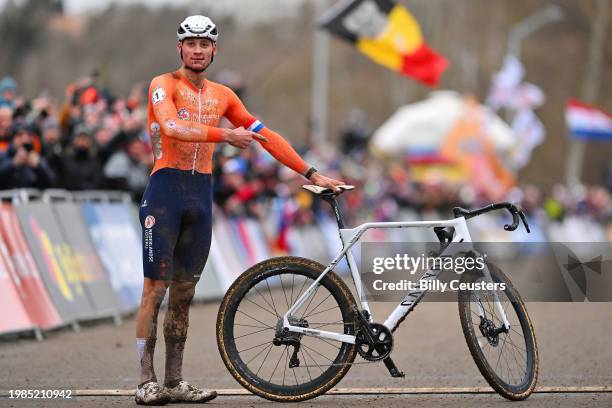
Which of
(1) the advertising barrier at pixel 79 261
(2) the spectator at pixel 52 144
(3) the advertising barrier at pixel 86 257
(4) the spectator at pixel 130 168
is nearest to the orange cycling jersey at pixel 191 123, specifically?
(1) the advertising barrier at pixel 79 261

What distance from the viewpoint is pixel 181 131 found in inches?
312

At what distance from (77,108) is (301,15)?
50.7m

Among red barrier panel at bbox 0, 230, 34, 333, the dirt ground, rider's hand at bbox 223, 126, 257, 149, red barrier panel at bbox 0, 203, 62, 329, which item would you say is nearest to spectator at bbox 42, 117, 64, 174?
the dirt ground

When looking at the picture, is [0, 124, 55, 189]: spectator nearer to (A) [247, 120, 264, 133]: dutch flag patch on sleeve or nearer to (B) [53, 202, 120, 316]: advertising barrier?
(B) [53, 202, 120, 316]: advertising barrier

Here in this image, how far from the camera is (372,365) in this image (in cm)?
1075

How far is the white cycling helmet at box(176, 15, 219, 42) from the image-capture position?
26.7 feet

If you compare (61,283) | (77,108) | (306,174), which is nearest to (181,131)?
(306,174)

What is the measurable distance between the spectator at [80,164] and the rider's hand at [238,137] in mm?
7623

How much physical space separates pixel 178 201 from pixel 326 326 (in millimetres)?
1156

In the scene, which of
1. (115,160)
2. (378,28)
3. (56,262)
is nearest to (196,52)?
(56,262)

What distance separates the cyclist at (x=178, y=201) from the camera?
8164 mm

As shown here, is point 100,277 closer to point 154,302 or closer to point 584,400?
point 154,302

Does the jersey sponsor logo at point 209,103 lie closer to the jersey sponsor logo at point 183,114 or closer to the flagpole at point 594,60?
the jersey sponsor logo at point 183,114

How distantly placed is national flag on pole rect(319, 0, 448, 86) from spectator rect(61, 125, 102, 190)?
Result: 358 inches
